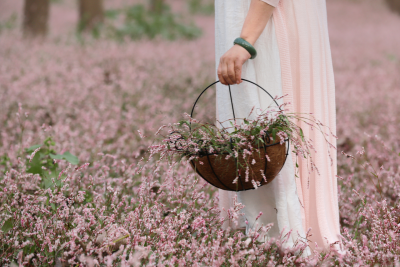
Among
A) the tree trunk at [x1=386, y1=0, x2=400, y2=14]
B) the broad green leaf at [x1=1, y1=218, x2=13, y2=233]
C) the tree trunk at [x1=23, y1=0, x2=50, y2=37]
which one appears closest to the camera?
the broad green leaf at [x1=1, y1=218, x2=13, y2=233]

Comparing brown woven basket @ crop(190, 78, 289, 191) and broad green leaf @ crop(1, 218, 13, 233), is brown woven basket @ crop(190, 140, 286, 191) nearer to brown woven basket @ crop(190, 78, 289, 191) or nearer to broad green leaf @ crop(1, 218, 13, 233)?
brown woven basket @ crop(190, 78, 289, 191)

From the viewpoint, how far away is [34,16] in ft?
30.3

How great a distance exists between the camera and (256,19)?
187 centimetres

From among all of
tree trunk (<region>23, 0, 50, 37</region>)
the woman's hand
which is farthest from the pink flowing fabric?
tree trunk (<region>23, 0, 50, 37</region>)

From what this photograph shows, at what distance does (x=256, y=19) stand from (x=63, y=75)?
4636 millimetres

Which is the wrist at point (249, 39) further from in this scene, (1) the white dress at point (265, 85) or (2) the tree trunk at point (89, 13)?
(2) the tree trunk at point (89, 13)

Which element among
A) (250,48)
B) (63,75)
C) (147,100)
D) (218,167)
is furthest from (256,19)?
(63,75)

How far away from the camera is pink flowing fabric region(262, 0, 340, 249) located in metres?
1.99

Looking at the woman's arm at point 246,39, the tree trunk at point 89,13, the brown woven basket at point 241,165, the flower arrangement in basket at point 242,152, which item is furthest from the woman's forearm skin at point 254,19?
the tree trunk at point 89,13

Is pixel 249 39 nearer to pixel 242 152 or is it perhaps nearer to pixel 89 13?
pixel 242 152

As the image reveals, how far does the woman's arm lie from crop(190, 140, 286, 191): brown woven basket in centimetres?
41

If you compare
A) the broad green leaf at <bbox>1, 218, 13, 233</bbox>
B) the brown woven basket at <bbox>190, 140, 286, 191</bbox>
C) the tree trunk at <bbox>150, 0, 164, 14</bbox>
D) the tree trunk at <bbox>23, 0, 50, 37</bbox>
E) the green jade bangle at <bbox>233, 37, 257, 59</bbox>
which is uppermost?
the tree trunk at <bbox>150, 0, 164, 14</bbox>

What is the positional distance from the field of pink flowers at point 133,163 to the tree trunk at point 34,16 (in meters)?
0.47

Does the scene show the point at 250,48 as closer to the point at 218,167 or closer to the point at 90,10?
the point at 218,167
